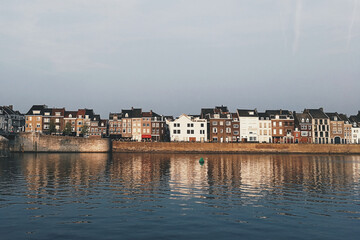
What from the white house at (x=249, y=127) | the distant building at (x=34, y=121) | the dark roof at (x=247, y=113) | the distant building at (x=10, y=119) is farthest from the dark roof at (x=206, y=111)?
the distant building at (x=10, y=119)

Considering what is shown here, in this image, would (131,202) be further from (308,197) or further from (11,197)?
(308,197)

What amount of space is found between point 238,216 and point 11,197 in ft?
53.8

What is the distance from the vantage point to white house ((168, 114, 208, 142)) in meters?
117

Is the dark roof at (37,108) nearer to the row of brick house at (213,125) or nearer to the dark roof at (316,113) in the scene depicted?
the row of brick house at (213,125)

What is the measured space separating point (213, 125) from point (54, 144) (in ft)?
177

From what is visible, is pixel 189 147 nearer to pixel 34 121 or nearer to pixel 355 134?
pixel 34 121

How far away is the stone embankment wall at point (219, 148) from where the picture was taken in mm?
102750

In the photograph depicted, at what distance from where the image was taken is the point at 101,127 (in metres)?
125

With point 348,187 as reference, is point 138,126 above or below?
above

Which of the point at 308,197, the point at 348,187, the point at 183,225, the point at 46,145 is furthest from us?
the point at 46,145

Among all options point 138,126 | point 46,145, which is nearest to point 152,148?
point 138,126

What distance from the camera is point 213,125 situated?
11681 centimetres

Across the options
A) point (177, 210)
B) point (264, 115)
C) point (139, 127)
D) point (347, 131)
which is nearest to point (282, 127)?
point (264, 115)

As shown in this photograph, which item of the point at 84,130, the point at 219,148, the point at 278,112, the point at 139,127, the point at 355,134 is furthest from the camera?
the point at 355,134
